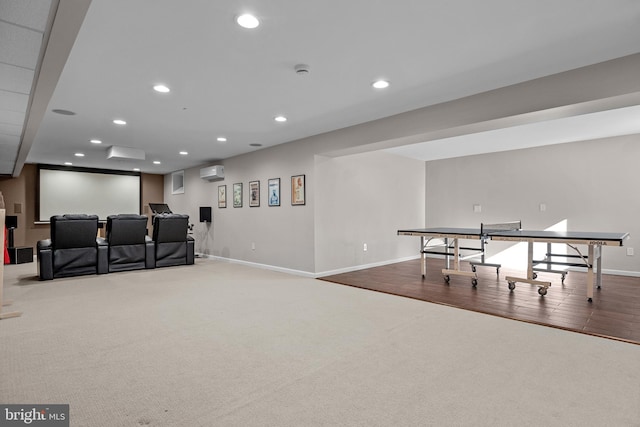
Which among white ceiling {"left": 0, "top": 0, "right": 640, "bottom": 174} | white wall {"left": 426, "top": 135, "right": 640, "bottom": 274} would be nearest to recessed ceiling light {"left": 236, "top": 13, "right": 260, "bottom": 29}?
white ceiling {"left": 0, "top": 0, "right": 640, "bottom": 174}

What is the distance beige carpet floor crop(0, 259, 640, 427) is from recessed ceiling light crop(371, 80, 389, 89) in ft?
8.06

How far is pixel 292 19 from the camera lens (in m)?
2.36

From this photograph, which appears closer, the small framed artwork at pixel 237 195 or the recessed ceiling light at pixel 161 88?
the recessed ceiling light at pixel 161 88

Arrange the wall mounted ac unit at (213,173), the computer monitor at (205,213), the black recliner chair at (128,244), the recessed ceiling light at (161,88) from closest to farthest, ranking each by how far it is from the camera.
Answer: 1. the recessed ceiling light at (161,88)
2. the black recliner chair at (128,244)
3. the wall mounted ac unit at (213,173)
4. the computer monitor at (205,213)

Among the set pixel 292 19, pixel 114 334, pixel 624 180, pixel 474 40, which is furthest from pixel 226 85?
pixel 624 180

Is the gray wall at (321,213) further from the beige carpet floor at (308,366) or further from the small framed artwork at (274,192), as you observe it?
the beige carpet floor at (308,366)

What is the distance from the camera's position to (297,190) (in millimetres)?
6059

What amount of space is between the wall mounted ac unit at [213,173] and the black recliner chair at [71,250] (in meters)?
2.74

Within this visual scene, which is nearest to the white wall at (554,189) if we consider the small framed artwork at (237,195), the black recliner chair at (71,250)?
the small framed artwork at (237,195)

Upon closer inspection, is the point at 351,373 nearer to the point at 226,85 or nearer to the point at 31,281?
the point at 226,85

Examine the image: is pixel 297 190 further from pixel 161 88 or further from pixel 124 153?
pixel 124 153

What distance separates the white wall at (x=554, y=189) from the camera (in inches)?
231

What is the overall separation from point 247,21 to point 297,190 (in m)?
3.81

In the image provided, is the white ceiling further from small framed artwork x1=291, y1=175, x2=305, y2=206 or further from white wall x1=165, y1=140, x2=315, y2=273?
white wall x1=165, y1=140, x2=315, y2=273
